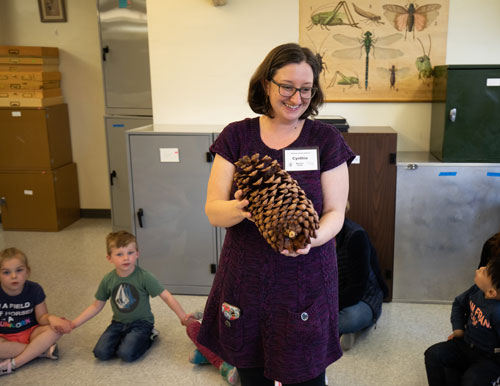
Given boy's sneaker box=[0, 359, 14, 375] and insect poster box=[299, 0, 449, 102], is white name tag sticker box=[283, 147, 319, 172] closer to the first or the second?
boy's sneaker box=[0, 359, 14, 375]

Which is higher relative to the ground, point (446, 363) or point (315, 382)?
point (315, 382)

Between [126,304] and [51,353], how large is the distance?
0.47 m

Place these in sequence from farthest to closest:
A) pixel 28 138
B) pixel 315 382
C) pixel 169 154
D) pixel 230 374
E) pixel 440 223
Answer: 1. pixel 28 138
2. pixel 169 154
3. pixel 440 223
4. pixel 230 374
5. pixel 315 382

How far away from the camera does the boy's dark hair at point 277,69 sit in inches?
59.9

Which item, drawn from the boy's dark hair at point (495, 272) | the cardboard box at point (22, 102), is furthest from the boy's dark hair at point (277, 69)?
the cardboard box at point (22, 102)

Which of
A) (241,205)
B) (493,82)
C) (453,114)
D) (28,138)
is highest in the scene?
(493,82)

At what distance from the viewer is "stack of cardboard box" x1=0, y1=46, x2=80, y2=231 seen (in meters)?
4.95

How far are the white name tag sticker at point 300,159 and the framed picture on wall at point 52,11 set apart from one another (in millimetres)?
4511

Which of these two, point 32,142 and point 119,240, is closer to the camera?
point 119,240

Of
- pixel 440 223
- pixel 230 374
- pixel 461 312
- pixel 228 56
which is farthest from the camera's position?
pixel 228 56

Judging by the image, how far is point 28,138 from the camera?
16.4 ft

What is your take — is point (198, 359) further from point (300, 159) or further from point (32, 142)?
point (32, 142)

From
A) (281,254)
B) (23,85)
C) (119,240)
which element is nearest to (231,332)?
(281,254)

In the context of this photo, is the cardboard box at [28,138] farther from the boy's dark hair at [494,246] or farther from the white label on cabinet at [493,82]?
the boy's dark hair at [494,246]
